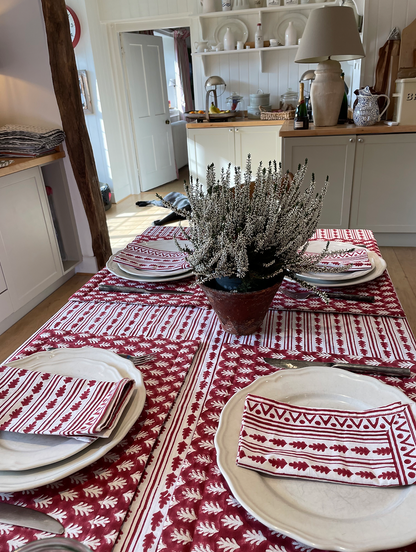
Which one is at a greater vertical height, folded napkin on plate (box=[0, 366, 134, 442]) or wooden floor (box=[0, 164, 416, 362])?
folded napkin on plate (box=[0, 366, 134, 442])

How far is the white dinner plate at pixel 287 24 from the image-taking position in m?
4.63

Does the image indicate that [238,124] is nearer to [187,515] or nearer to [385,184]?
A: [385,184]

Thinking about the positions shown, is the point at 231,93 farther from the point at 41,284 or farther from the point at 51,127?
the point at 41,284

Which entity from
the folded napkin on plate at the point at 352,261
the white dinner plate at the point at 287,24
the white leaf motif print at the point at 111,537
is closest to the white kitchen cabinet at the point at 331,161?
the folded napkin on plate at the point at 352,261

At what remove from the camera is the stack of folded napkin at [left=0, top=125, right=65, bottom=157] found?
255cm

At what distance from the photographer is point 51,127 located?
284 centimetres

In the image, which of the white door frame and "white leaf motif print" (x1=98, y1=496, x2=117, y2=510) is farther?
the white door frame

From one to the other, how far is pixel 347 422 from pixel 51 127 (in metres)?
2.83

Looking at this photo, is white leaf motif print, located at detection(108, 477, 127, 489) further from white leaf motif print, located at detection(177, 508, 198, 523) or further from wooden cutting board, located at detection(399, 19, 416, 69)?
wooden cutting board, located at detection(399, 19, 416, 69)

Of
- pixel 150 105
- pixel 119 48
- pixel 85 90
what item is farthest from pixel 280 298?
pixel 150 105

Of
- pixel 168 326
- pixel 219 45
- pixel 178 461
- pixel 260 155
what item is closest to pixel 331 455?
pixel 178 461

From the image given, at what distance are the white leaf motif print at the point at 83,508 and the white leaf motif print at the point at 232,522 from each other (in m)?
0.16

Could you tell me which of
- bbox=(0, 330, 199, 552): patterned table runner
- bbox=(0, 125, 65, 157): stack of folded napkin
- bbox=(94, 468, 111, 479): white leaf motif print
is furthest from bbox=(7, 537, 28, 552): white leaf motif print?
bbox=(0, 125, 65, 157): stack of folded napkin

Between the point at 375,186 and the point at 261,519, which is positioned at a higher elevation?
the point at 261,519
